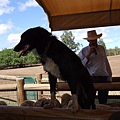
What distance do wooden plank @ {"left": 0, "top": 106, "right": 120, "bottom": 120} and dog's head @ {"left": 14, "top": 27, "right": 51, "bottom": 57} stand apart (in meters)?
0.58

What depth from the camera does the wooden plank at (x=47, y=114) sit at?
2062 millimetres

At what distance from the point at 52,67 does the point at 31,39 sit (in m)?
0.34

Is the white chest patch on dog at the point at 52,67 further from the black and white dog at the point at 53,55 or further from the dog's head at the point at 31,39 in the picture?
the dog's head at the point at 31,39

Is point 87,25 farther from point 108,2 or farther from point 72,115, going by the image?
point 72,115

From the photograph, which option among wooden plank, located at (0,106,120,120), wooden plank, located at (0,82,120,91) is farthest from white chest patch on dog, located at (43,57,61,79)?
wooden plank, located at (0,82,120,91)

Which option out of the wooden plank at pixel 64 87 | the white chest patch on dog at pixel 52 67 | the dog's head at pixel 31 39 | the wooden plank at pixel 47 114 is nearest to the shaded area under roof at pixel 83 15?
the wooden plank at pixel 64 87

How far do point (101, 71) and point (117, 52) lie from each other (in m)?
32.8

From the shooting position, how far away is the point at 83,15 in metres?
5.50

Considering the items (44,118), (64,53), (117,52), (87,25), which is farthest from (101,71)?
(117,52)

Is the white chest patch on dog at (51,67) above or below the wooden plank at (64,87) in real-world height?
above

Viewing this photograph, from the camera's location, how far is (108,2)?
5023 mm

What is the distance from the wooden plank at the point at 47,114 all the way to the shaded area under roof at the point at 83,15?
10.2 ft

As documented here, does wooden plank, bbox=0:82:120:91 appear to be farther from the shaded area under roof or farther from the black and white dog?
the black and white dog

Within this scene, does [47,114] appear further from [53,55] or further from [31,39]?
[31,39]
